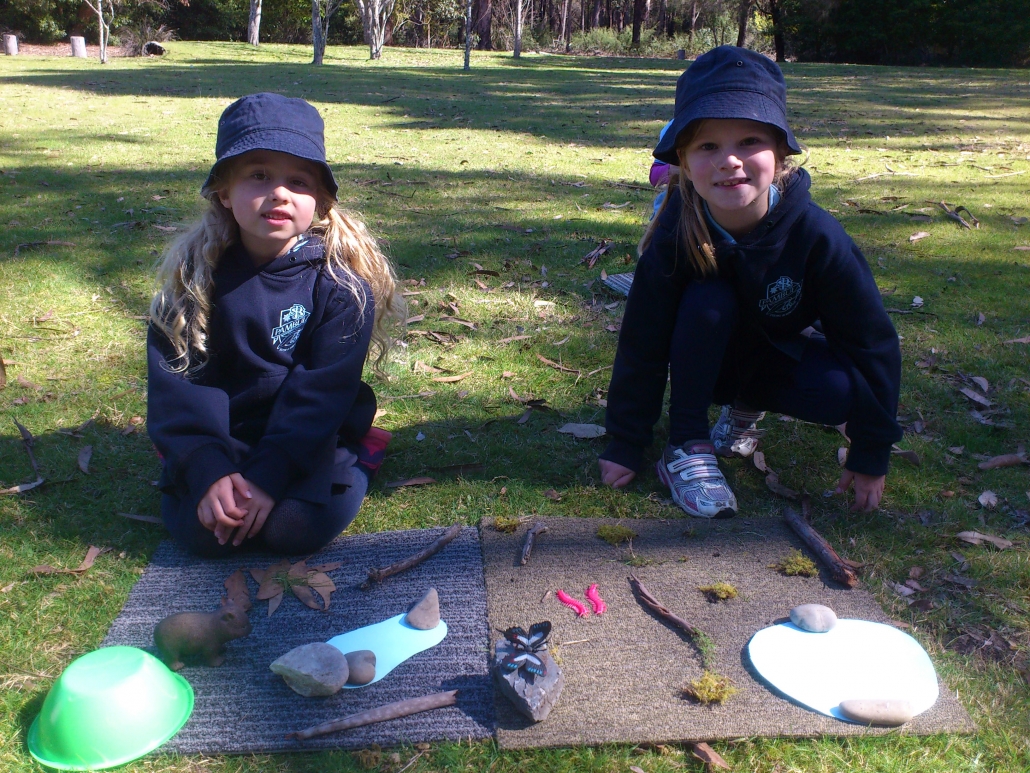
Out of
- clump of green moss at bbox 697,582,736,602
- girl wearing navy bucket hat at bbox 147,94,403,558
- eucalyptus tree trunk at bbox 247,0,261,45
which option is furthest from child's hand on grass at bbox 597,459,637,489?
eucalyptus tree trunk at bbox 247,0,261,45

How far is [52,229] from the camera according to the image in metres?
6.34

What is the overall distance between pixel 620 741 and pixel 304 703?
88cm

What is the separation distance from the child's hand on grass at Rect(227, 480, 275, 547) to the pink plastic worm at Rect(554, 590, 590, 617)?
1035 mm

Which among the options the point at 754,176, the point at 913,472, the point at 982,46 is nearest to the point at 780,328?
the point at 754,176

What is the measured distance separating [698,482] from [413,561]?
1.15 metres

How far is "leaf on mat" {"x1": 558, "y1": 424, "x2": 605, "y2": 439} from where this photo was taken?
151 inches

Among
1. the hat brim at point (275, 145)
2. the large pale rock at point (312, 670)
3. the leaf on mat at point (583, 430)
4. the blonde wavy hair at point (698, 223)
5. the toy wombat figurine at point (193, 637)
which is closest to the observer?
the large pale rock at point (312, 670)

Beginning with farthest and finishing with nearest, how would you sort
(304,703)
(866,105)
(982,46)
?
(982,46)
(866,105)
(304,703)

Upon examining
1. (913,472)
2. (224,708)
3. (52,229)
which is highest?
(52,229)

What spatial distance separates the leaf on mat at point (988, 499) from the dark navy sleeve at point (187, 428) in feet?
9.37

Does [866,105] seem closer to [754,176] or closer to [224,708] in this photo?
[754,176]

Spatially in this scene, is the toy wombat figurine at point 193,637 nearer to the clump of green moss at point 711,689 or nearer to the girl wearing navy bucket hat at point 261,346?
the girl wearing navy bucket hat at point 261,346

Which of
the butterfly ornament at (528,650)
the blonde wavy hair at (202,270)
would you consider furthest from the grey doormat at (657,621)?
the blonde wavy hair at (202,270)

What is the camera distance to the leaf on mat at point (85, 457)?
137 inches
